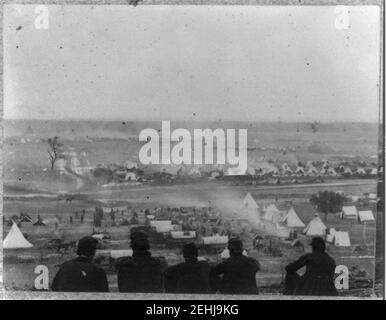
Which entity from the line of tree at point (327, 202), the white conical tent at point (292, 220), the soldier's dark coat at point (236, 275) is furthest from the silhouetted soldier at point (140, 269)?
the line of tree at point (327, 202)

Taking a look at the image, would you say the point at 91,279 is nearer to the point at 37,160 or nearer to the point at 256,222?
the point at 37,160

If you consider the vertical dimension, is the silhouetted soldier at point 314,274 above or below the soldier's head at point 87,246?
below

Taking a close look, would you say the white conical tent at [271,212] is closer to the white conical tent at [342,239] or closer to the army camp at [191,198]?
the army camp at [191,198]

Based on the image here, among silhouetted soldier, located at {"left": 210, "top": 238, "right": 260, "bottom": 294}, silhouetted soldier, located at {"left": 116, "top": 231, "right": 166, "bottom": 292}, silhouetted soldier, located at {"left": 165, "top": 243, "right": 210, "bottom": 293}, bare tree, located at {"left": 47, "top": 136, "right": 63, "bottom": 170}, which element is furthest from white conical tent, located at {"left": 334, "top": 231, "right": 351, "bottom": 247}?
bare tree, located at {"left": 47, "top": 136, "right": 63, "bottom": 170}

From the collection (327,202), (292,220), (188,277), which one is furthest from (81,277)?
(327,202)

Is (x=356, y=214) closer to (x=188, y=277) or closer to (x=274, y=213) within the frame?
(x=274, y=213)

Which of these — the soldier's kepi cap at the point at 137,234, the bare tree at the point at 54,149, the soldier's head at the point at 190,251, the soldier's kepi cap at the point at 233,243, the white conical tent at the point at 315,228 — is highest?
the bare tree at the point at 54,149
